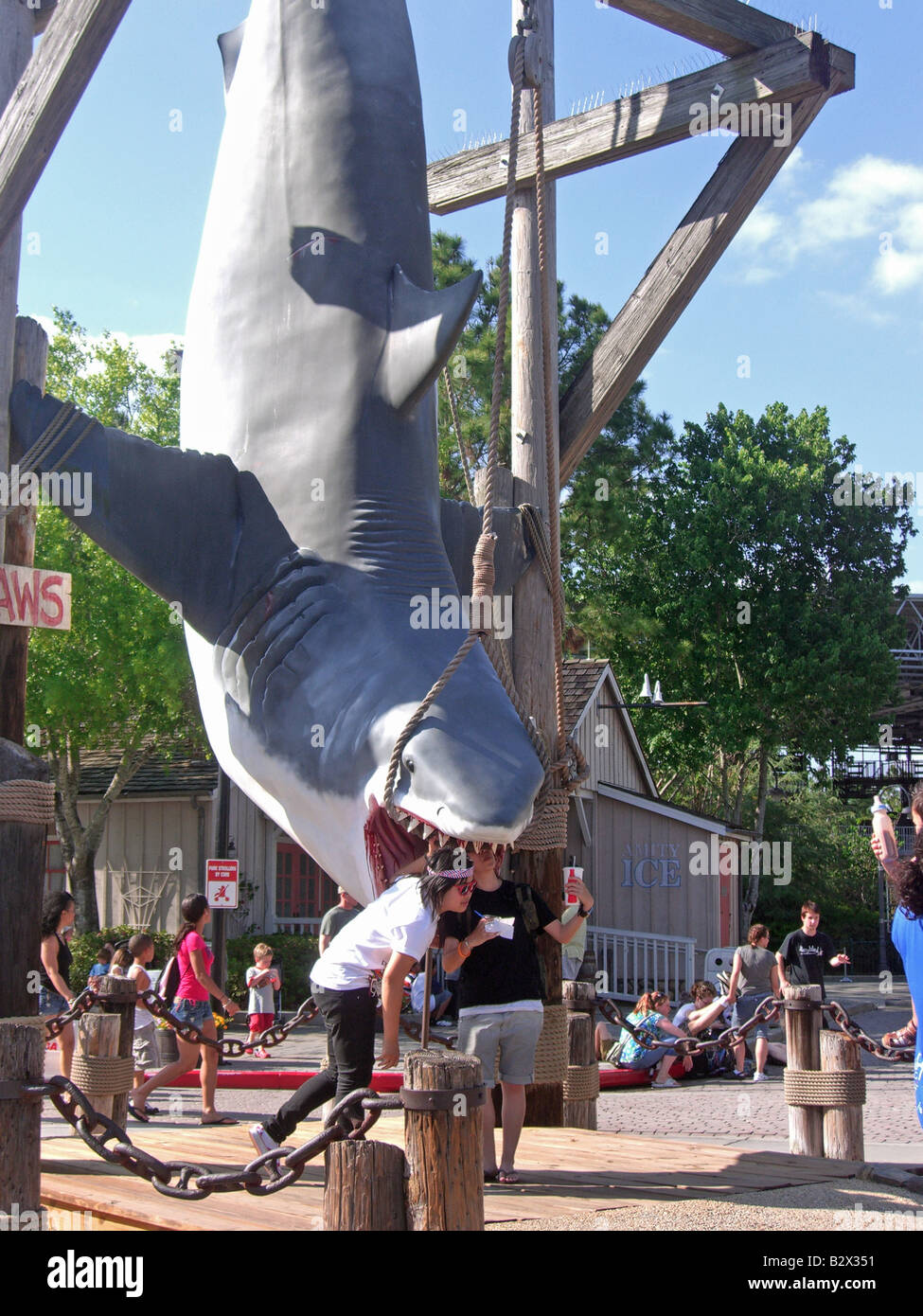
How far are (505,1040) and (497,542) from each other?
1764 mm

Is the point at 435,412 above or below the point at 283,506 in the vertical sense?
above

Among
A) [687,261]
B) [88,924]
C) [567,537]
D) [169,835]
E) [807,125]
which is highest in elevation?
[567,537]

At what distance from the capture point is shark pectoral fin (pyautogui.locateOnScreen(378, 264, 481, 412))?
3.82 metres

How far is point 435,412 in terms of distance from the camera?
4609 mm

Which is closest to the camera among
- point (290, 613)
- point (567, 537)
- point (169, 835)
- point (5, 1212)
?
point (5, 1212)

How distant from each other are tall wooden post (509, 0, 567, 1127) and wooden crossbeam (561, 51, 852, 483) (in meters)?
0.20

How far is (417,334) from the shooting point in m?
3.92

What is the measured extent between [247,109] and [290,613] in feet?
5.96

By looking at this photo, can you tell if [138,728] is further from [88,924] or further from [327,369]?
[327,369]

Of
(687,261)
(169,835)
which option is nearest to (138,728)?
(169,835)

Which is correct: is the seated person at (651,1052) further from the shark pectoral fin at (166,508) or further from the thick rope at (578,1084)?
the shark pectoral fin at (166,508)

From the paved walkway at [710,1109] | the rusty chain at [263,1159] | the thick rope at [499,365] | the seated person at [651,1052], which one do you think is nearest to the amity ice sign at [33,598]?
the thick rope at [499,365]

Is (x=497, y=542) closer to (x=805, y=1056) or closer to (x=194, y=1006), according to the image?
(x=805, y=1056)

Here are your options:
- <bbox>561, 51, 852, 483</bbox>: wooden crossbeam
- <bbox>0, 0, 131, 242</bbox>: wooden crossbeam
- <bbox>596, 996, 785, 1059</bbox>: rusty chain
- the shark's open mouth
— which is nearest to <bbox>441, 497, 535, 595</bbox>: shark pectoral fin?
<bbox>561, 51, 852, 483</bbox>: wooden crossbeam
